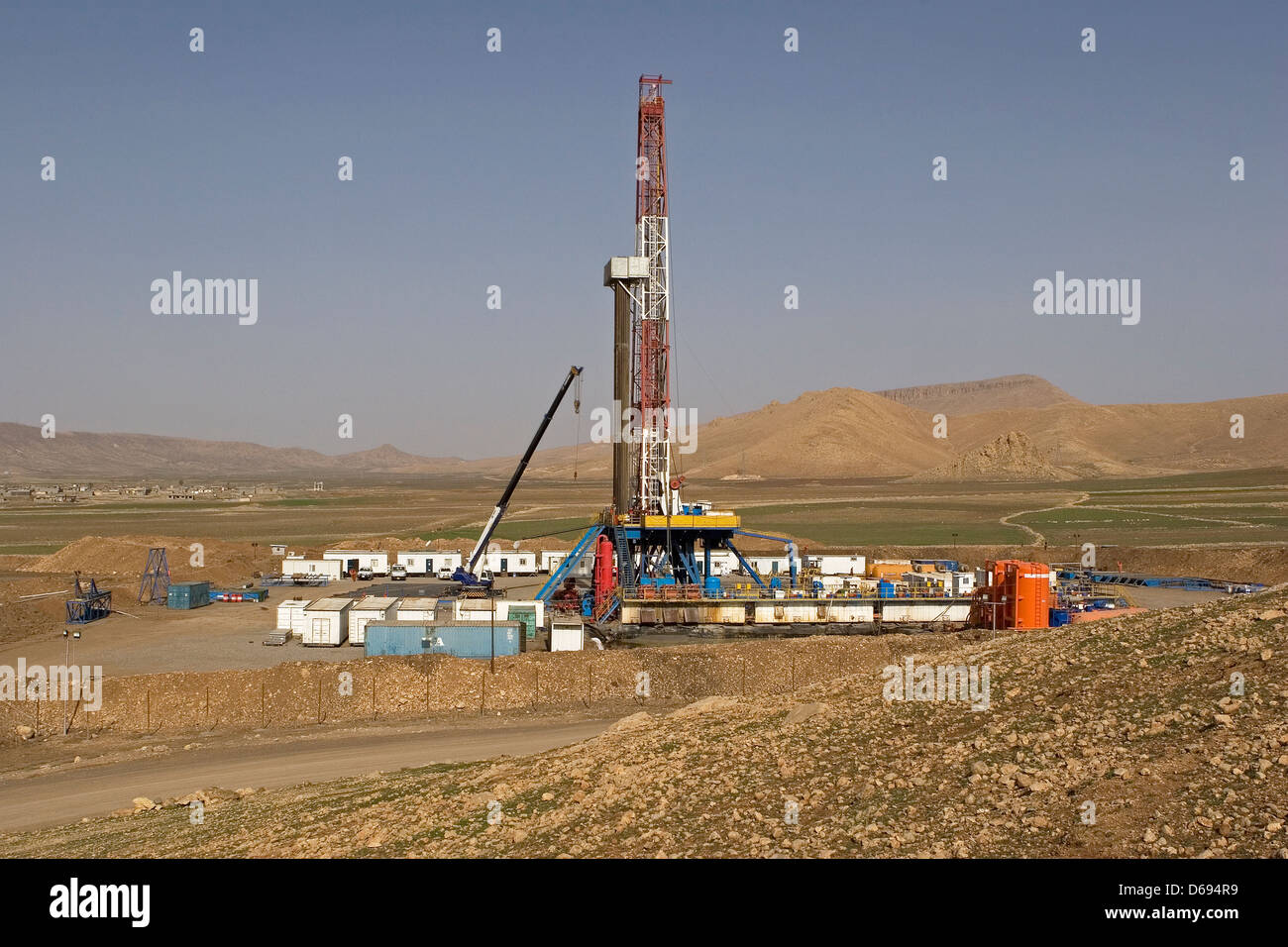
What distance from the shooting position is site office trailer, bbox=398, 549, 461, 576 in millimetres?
66312

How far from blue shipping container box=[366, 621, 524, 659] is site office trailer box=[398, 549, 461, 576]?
93.7 ft

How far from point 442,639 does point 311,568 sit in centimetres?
2962

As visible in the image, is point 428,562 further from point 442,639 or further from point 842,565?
point 442,639

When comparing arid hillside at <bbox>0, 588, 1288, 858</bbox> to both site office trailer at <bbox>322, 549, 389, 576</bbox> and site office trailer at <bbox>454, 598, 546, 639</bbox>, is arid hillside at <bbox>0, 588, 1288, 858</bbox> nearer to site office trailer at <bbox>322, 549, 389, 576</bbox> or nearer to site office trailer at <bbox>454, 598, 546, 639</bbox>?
site office trailer at <bbox>454, 598, 546, 639</bbox>

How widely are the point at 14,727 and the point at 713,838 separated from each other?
2697 centimetres

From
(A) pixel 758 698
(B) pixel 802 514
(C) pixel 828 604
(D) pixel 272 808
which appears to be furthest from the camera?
(B) pixel 802 514

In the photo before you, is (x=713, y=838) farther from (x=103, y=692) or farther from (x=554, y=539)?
(x=554, y=539)

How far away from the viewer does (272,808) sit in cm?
1948

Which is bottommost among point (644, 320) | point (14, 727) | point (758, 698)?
point (14, 727)

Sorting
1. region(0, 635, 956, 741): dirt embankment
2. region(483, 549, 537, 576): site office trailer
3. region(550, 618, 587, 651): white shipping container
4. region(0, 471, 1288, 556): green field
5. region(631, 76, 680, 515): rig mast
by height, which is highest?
region(631, 76, 680, 515): rig mast

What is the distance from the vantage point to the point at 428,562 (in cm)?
6688

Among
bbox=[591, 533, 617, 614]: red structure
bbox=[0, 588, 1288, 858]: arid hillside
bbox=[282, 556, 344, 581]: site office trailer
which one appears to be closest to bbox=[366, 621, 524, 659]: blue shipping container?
bbox=[591, 533, 617, 614]: red structure
